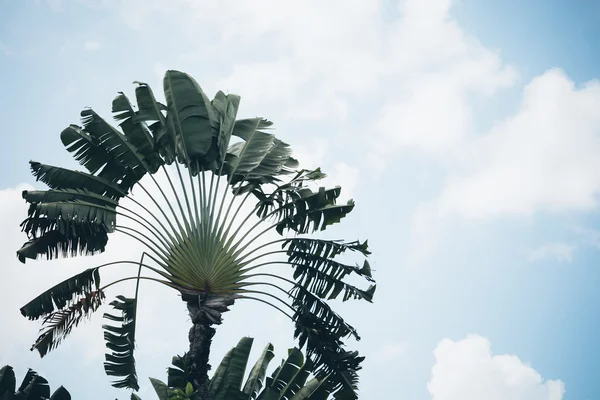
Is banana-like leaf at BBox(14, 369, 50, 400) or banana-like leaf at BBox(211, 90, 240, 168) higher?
banana-like leaf at BBox(211, 90, 240, 168)

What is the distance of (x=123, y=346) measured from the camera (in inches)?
404

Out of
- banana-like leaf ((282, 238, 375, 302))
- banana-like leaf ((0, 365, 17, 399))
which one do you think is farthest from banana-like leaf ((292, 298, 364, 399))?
banana-like leaf ((0, 365, 17, 399))

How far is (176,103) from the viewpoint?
11.7 meters

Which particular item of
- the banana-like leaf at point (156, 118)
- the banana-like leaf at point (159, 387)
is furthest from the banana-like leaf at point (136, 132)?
the banana-like leaf at point (159, 387)

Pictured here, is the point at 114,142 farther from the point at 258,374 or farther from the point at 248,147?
the point at 258,374

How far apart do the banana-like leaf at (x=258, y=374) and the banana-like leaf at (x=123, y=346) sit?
313 centimetres

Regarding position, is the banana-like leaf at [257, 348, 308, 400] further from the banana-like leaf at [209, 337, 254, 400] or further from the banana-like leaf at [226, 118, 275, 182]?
the banana-like leaf at [226, 118, 275, 182]

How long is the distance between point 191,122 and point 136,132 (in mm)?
1392

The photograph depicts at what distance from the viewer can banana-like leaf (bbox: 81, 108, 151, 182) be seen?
471 inches

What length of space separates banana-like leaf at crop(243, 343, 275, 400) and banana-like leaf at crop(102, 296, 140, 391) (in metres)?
3.13

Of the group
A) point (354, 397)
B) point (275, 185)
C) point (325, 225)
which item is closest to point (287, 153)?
point (275, 185)

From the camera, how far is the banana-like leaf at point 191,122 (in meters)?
11.5

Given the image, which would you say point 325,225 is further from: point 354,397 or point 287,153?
point 354,397

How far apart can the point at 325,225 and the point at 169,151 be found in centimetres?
349
